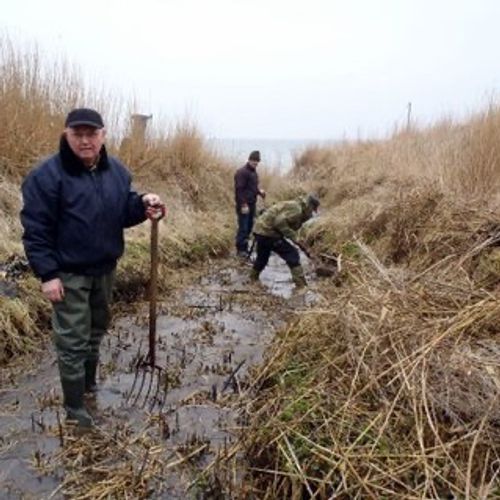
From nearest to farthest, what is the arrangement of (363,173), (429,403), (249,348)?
1. (429,403)
2. (249,348)
3. (363,173)

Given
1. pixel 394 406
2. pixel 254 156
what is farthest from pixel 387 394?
pixel 254 156

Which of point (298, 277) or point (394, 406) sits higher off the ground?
point (394, 406)

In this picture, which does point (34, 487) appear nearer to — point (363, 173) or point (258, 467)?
point (258, 467)

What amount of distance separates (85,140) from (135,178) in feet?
26.2

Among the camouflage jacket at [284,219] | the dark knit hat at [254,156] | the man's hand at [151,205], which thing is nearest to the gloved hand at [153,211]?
the man's hand at [151,205]

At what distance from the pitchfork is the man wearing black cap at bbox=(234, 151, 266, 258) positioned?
599cm

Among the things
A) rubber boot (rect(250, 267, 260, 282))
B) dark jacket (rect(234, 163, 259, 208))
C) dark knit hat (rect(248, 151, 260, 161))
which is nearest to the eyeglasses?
rubber boot (rect(250, 267, 260, 282))

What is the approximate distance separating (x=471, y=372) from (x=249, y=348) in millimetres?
2947

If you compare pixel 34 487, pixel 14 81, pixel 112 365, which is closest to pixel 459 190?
pixel 112 365

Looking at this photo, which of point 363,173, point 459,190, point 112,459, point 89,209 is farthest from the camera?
point 363,173

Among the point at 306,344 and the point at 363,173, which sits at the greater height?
the point at 363,173

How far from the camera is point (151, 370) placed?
4.80m

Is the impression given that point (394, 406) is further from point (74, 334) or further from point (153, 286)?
point (153, 286)

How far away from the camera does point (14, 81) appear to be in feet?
29.0
